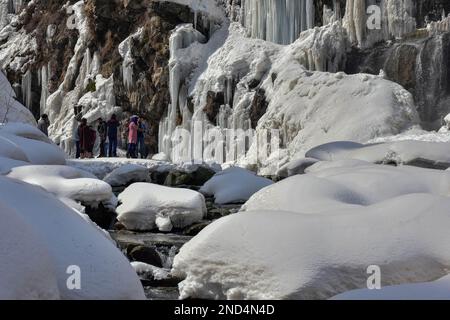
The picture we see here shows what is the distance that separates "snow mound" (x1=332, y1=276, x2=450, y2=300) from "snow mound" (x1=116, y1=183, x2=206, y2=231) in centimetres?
633

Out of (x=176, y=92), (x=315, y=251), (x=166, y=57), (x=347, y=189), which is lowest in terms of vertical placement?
(x=176, y=92)

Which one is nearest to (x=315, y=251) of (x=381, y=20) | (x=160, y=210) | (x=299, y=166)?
(x=160, y=210)

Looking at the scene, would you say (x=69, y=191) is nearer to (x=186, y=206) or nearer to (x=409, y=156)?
(x=186, y=206)

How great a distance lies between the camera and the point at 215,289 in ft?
16.6

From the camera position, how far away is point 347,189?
23.0 feet

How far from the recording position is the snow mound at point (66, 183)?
922 cm

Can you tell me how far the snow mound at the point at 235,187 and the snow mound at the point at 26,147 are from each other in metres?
2.77

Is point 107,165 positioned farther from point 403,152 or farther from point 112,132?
point 403,152

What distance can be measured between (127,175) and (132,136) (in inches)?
152

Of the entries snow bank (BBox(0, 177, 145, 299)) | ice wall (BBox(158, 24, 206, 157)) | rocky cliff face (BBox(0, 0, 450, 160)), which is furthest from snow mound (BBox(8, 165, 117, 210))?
ice wall (BBox(158, 24, 206, 157))

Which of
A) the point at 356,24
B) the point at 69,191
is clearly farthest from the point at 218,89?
the point at 69,191

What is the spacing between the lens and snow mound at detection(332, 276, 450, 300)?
3598 millimetres

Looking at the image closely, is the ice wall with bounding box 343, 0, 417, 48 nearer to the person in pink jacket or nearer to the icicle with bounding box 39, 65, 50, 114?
the person in pink jacket

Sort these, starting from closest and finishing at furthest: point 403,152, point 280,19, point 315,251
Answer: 1. point 315,251
2. point 403,152
3. point 280,19
